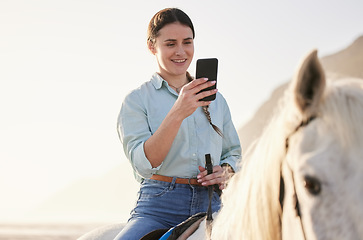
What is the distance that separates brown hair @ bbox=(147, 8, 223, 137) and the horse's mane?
901mm

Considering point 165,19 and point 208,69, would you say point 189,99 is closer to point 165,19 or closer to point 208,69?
point 208,69

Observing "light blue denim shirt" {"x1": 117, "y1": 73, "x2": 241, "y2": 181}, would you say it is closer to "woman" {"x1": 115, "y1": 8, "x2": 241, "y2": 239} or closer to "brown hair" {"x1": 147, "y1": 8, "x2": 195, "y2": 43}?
"woman" {"x1": 115, "y1": 8, "x2": 241, "y2": 239}

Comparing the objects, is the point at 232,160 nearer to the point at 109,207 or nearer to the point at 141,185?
the point at 141,185

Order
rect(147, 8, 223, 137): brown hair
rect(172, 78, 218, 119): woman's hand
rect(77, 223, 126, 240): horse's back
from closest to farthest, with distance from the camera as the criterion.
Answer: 1. rect(172, 78, 218, 119): woman's hand
2. rect(147, 8, 223, 137): brown hair
3. rect(77, 223, 126, 240): horse's back

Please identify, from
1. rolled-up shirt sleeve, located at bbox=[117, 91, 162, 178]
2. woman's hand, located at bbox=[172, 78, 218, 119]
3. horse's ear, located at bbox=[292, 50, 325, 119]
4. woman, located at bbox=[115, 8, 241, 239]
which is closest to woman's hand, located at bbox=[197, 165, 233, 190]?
woman, located at bbox=[115, 8, 241, 239]

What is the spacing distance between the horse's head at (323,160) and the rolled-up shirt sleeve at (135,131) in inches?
38.8

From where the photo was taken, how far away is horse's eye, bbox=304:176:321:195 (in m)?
1.17

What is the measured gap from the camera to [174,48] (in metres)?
2.54

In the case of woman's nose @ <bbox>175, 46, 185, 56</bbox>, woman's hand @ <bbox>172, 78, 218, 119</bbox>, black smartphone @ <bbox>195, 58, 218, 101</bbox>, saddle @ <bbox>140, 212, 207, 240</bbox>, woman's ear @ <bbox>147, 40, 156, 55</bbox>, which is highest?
woman's ear @ <bbox>147, 40, 156, 55</bbox>

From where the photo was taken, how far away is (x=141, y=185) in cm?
246

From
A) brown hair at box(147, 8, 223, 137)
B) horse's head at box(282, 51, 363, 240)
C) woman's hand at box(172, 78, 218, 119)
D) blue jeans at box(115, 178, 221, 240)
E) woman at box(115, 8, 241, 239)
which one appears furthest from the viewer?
brown hair at box(147, 8, 223, 137)

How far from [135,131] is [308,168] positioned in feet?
4.28

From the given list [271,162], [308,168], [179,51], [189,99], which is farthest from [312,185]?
[179,51]

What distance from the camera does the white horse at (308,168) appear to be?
3.75ft
